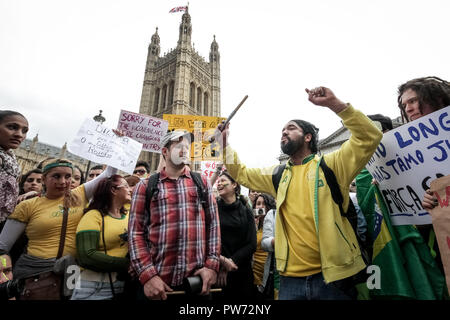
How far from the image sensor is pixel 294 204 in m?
1.85

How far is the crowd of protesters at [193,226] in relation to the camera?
160 cm

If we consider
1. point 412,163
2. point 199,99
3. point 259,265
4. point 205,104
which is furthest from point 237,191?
point 205,104

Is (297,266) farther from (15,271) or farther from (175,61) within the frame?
(175,61)

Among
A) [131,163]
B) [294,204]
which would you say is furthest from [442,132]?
[131,163]

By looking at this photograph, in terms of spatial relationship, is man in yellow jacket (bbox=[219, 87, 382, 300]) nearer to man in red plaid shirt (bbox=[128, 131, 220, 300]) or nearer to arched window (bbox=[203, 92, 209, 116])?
man in red plaid shirt (bbox=[128, 131, 220, 300])

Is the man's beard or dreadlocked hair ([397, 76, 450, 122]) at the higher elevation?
dreadlocked hair ([397, 76, 450, 122])

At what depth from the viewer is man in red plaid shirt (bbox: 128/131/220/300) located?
158 cm

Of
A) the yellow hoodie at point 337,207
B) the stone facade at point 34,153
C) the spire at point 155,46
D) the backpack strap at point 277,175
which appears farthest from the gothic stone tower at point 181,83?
the yellow hoodie at point 337,207

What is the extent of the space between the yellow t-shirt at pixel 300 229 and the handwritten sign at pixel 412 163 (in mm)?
566

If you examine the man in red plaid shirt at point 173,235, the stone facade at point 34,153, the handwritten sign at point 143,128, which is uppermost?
the stone facade at point 34,153

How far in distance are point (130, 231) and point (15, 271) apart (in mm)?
1223

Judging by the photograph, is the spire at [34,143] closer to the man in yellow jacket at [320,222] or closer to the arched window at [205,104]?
→ the arched window at [205,104]

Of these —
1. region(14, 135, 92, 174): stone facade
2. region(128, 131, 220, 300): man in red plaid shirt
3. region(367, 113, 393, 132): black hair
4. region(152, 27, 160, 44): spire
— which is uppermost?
region(152, 27, 160, 44): spire

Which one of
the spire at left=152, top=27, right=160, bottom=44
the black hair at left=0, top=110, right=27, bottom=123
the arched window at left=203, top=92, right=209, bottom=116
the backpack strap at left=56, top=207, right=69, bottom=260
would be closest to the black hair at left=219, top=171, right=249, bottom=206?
the backpack strap at left=56, top=207, right=69, bottom=260
